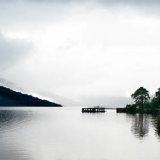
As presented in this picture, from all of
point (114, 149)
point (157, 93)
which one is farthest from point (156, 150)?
point (157, 93)

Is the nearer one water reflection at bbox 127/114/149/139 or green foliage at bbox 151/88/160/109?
water reflection at bbox 127/114/149/139

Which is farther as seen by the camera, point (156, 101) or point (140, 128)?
point (156, 101)

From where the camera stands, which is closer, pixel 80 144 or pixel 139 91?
pixel 80 144

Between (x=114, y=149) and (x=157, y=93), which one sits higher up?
(x=157, y=93)

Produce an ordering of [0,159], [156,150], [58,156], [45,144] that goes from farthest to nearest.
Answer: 1. [45,144]
2. [156,150]
3. [58,156]
4. [0,159]

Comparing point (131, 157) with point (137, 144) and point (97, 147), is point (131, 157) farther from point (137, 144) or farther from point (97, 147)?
point (137, 144)

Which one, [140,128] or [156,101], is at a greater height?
[156,101]

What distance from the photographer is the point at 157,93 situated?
18900 cm

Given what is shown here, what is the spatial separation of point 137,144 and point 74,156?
15947mm

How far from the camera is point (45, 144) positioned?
54.3m

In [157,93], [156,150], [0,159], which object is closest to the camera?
[0,159]

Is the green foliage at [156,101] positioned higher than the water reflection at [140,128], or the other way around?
the green foliage at [156,101]

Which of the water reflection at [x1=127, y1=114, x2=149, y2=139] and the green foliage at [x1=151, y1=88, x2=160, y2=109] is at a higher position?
the green foliage at [x1=151, y1=88, x2=160, y2=109]

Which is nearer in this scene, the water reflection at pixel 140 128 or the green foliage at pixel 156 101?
the water reflection at pixel 140 128
